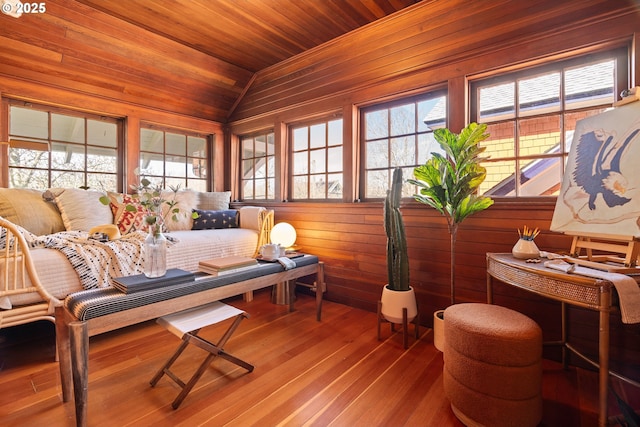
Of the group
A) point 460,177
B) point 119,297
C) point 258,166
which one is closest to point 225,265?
point 119,297

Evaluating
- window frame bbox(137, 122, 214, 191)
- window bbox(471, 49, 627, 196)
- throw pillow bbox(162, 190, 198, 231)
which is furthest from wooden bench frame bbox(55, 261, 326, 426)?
window frame bbox(137, 122, 214, 191)

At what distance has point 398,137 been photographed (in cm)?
284

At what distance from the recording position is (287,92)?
3541 mm

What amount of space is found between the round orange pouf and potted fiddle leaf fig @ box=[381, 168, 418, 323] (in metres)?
0.80

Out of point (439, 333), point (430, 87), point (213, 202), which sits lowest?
point (439, 333)

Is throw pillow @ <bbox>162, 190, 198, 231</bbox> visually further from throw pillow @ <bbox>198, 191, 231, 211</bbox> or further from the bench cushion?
the bench cushion

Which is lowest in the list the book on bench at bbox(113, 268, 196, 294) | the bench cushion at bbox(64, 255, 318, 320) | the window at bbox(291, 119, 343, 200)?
the bench cushion at bbox(64, 255, 318, 320)

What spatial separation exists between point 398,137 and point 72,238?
9.18ft

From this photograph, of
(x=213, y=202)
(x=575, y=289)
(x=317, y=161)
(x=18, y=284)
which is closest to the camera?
(x=575, y=289)

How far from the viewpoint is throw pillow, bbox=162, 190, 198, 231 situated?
10.8 feet

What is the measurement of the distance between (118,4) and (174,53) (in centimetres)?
69

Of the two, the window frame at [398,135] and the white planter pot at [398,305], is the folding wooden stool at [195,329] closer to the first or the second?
the white planter pot at [398,305]

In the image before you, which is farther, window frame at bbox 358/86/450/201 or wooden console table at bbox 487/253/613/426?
window frame at bbox 358/86/450/201

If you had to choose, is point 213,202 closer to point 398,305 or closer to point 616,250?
point 398,305
